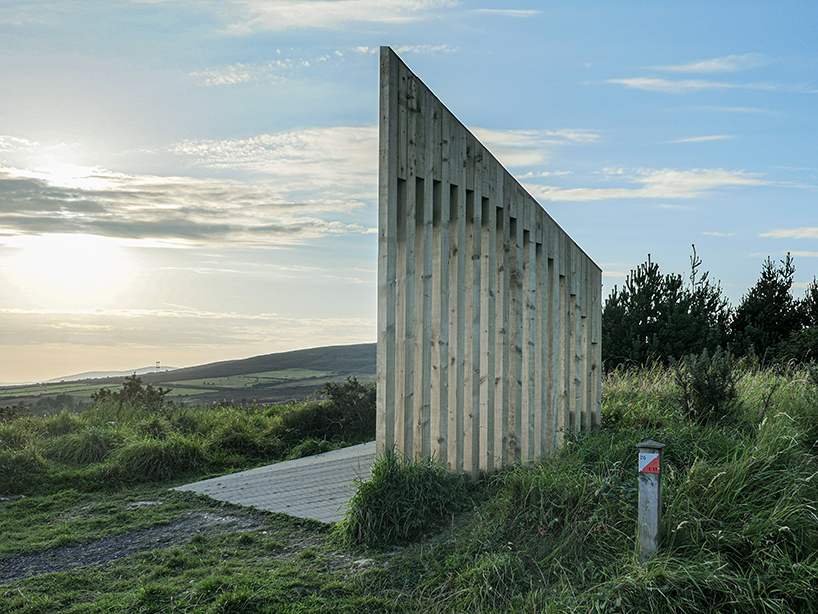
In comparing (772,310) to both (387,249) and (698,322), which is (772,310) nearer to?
(698,322)

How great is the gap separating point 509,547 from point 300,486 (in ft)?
9.17

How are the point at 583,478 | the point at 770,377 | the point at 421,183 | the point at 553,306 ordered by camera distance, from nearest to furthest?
the point at 583,478 → the point at 421,183 → the point at 553,306 → the point at 770,377

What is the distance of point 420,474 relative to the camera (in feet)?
16.1

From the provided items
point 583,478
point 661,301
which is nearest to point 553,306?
point 583,478

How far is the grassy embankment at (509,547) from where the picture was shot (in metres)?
3.57

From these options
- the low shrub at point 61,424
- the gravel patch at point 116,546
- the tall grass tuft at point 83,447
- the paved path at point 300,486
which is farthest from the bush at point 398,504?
the low shrub at point 61,424

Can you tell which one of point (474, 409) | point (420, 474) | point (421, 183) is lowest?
point (420, 474)

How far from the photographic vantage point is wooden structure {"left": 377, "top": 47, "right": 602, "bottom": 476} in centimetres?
502

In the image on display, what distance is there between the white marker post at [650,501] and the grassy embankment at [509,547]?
4.9 inches

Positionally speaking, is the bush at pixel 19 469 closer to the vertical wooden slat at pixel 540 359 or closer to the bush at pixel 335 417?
the bush at pixel 335 417

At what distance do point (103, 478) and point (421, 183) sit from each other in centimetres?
480

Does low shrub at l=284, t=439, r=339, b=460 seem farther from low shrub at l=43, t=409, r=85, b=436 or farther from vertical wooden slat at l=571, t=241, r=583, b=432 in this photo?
low shrub at l=43, t=409, r=85, b=436

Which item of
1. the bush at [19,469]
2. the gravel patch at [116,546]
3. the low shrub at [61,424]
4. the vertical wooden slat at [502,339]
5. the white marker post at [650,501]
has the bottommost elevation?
the gravel patch at [116,546]

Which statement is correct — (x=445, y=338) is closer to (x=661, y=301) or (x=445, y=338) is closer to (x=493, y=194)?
(x=493, y=194)
